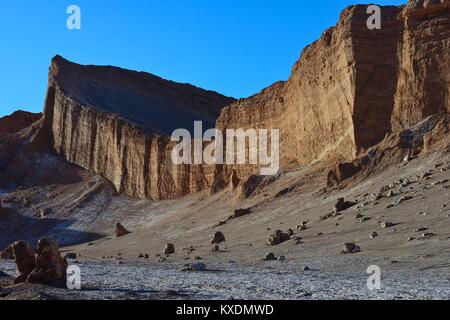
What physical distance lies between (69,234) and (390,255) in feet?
116

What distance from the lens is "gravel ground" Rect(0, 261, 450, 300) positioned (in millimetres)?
9844

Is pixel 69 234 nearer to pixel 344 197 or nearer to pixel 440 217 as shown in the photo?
pixel 344 197

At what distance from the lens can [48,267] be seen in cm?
1173

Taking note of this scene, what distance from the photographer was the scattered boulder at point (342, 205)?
76.3 feet

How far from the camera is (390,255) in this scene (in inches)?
580

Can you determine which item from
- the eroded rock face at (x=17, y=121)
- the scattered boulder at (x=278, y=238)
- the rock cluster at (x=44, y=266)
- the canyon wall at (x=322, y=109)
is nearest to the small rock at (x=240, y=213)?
the canyon wall at (x=322, y=109)

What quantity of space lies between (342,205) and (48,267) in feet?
45.9

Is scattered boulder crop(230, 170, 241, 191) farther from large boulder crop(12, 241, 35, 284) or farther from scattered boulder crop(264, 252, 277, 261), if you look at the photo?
large boulder crop(12, 241, 35, 284)

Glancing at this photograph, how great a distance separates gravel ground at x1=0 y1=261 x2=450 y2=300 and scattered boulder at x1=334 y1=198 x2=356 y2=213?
8533mm

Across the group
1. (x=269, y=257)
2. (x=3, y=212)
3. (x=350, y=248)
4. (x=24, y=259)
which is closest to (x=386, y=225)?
(x=350, y=248)

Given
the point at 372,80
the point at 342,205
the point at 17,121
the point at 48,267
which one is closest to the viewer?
the point at 48,267

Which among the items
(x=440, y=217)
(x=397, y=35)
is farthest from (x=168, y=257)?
(x=397, y=35)

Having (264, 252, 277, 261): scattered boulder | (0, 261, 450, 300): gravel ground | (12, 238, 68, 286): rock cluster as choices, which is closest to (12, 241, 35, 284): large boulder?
(12, 238, 68, 286): rock cluster

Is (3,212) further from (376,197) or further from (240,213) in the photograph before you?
(376,197)
